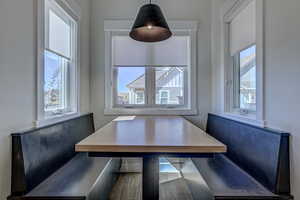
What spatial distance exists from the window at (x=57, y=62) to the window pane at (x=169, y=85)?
1334 mm

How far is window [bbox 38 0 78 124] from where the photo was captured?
2037 millimetres

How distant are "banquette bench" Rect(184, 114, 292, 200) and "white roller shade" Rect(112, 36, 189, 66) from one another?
5.29 feet

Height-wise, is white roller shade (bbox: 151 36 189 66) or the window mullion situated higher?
white roller shade (bbox: 151 36 189 66)

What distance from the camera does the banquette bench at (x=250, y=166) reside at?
1.54 m

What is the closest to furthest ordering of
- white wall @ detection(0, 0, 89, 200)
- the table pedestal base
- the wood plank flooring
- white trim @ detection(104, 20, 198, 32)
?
white wall @ detection(0, 0, 89, 200) < the table pedestal base < the wood plank flooring < white trim @ detection(104, 20, 198, 32)

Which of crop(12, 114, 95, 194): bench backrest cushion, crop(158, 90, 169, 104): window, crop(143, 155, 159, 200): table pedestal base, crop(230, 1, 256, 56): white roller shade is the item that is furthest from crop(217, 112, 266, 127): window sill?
crop(12, 114, 95, 194): bench backrest cushion

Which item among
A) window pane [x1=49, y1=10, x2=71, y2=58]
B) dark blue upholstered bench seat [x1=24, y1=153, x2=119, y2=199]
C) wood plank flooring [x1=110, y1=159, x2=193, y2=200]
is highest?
window pane [x1=49, y1=10, x2=71, y2=58]

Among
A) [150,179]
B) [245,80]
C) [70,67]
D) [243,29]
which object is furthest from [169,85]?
[150,179]

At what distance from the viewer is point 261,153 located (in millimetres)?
1740

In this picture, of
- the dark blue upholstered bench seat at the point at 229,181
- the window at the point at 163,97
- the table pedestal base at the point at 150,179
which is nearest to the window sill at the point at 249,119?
the dark blue upholstered bench seat at the point at 229,181

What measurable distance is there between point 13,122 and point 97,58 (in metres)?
2.08

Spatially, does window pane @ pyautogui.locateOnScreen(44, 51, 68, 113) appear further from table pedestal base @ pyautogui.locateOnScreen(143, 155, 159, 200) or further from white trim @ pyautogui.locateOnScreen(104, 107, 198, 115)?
table pedestal base @ pyautogui.locateOnScreen(143, 155, 159, 200)

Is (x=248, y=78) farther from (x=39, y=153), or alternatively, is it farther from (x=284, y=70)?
(x=39, y=153)

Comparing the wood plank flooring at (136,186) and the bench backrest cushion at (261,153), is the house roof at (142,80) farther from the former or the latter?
the bench backrest cushion at (261,153)
